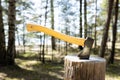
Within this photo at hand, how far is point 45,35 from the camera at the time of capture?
18.2 m

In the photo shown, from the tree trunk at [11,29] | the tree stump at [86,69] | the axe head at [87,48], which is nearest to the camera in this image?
the tree stump at [86,69]

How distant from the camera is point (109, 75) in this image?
10.7 metres

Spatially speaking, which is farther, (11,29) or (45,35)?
(45,35)

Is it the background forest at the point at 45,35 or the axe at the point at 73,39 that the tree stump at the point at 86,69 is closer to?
the axe at the point at 73,39

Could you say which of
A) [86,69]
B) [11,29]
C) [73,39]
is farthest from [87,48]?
[11,29]

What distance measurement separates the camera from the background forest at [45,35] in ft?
36.2

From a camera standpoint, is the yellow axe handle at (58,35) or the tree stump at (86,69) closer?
the tree stump at (86,69)

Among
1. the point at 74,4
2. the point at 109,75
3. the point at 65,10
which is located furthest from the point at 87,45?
the point at 74,4

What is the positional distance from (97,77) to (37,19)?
47.7ft

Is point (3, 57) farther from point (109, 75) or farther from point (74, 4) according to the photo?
point (74, 4)

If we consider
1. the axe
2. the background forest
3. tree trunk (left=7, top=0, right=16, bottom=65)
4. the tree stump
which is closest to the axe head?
the axe

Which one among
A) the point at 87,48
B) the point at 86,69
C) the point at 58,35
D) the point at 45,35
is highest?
the point at 58,35

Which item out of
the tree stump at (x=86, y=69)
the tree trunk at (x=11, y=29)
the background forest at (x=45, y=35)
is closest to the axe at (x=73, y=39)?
the tree stump at (x=86, y=69)

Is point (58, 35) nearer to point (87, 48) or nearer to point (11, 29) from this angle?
point (87, 48)
